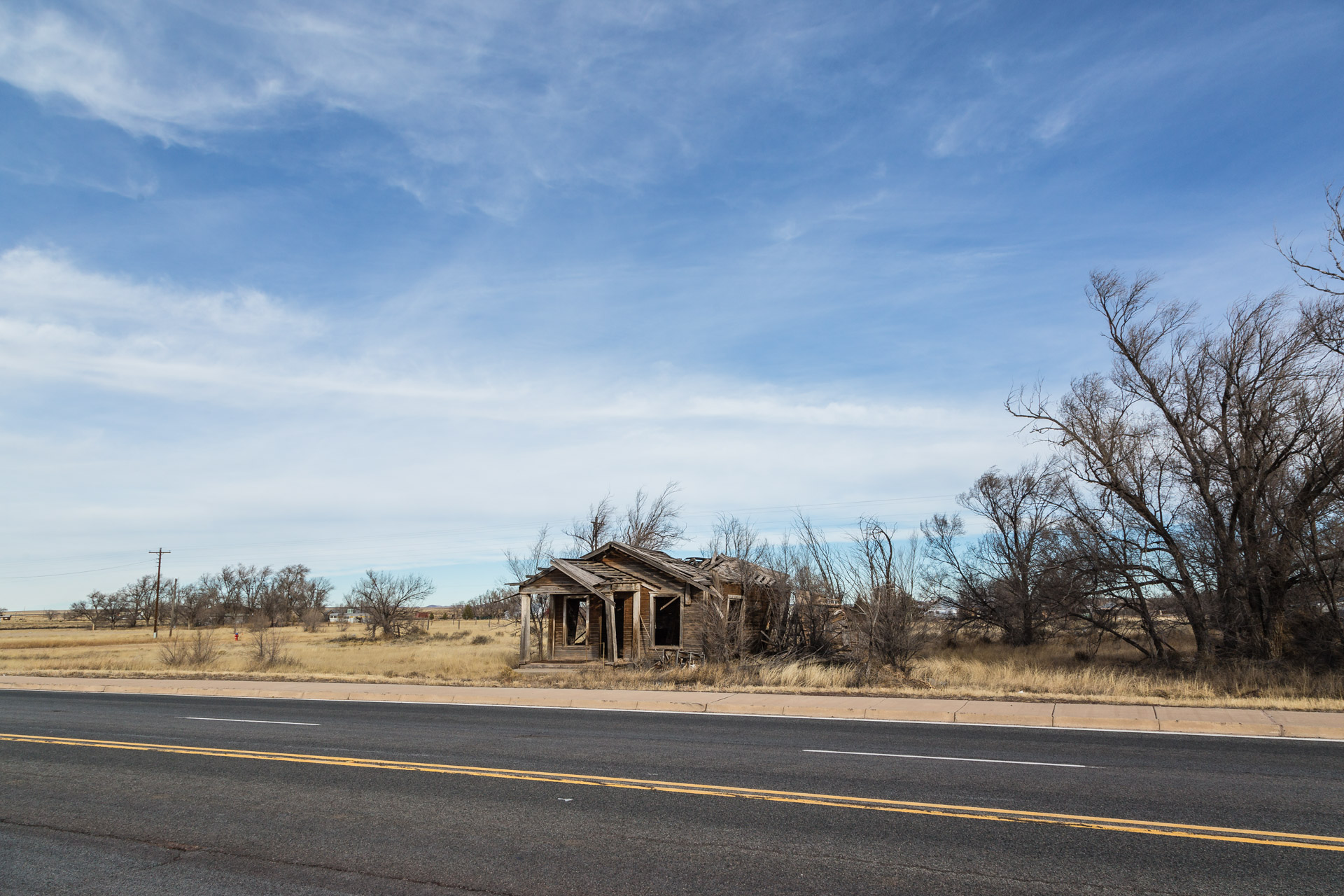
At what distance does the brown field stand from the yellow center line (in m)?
8.91

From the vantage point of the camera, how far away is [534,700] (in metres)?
16.2

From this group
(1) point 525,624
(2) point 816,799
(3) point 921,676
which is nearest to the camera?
(2) point 816,799

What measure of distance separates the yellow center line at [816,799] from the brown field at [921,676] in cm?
891

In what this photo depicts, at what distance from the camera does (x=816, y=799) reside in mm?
7465

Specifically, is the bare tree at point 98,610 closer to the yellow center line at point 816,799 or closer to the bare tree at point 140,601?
the bare tree at point 140,601

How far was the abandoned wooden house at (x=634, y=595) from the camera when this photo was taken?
2666 centimetres

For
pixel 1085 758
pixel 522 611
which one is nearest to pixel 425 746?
pixel 1085 758

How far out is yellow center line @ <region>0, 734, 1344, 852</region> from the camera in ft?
20.1

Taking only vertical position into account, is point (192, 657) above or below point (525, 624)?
below

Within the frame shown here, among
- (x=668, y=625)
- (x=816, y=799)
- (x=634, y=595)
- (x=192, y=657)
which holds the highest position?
(x=634, y=595)

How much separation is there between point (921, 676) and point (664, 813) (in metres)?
14.0

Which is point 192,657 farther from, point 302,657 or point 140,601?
point 140,601

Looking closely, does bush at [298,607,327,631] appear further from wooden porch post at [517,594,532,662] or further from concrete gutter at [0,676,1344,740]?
concrete gutter at [0,676,1344,740]

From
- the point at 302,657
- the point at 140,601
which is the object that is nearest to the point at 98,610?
the point at 140,601
